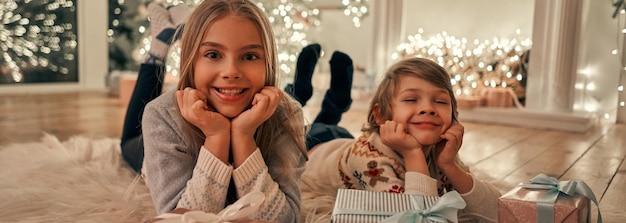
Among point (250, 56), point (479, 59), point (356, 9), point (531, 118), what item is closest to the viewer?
point (250, 56)

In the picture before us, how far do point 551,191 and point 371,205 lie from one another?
0.29 m

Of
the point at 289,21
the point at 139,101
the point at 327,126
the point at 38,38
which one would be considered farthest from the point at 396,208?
the point at 38,38

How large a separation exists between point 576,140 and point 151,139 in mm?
2043

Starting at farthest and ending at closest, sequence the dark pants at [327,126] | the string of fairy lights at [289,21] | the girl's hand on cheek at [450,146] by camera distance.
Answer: the string of fairy lights at [289,21], the dark pants at [327,126], the girl's hand on cheek at [450,146]

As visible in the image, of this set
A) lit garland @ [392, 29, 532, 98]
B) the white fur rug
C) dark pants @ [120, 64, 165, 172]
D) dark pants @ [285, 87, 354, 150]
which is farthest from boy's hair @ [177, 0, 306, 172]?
lit garland @ [392, 29, 532, 98]

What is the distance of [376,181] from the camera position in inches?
43.6

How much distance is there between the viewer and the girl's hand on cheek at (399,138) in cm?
106

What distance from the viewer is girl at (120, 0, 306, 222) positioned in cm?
87

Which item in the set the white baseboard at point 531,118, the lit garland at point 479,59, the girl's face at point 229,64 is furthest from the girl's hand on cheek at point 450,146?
the lit garland at point 479,59

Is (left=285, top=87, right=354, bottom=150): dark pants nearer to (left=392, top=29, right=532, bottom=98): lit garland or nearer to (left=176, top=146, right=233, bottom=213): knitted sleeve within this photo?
(left=176, top=146, right=233, bottom=213): knitted sleeve

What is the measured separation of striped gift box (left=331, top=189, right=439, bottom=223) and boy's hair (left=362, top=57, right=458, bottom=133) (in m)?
0.30

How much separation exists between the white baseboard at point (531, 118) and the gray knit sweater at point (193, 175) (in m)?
2.18

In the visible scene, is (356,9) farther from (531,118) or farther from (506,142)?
(506,142)

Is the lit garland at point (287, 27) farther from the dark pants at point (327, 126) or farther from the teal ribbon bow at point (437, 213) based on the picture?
the teal ribbon bow at point (437, 213)
